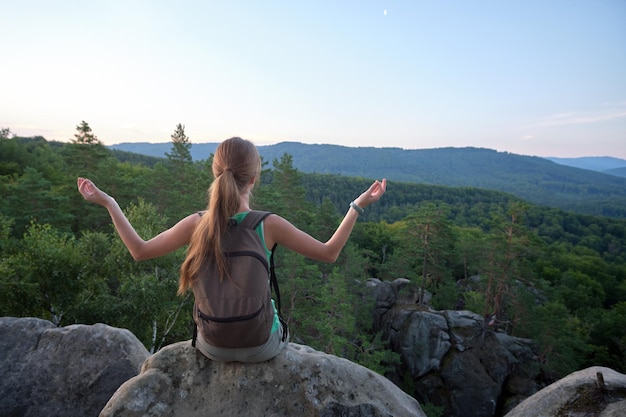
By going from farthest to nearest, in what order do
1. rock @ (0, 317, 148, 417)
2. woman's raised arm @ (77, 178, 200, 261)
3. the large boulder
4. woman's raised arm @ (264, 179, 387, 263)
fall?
1. the large boulder
2. rock @ (0, 317, 148, 417)
3. woman's raised arm @ (77, 178, 200, 261)
4. woman's raised arm @ (264, 179, 387, 263)

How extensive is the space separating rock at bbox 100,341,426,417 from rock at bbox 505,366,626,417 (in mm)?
2537

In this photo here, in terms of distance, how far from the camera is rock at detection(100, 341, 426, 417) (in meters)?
3.21

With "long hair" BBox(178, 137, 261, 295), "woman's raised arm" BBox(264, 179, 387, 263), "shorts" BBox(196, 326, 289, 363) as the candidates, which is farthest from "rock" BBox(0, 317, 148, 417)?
"woman's raised arm" BBox(264, 179, 387, 263)

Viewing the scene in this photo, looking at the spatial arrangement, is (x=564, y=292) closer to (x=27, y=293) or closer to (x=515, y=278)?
(x=515, y=278)

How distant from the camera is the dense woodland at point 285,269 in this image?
16141 millimetres

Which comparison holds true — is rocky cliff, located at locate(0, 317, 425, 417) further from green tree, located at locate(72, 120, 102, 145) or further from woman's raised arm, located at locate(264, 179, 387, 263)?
green tree, located at locate(72, 120, 102, 145)

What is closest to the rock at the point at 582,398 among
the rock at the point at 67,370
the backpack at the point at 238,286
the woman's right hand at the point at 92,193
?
the backpack at the point at 238,286

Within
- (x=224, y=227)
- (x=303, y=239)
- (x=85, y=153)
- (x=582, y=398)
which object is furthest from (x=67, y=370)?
(x=85, y=153)

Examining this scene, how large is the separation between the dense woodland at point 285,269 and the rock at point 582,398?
5391 millimetres

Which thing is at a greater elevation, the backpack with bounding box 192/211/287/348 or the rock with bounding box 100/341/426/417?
the backpack with bounding box 192/211/287/348

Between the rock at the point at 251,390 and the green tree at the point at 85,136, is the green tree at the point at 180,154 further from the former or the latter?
the rock at the point at 251,390

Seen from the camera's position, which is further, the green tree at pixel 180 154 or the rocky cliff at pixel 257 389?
the green tree at pixel 180 154

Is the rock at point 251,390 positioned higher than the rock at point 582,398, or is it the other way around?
the rock at point 251,390

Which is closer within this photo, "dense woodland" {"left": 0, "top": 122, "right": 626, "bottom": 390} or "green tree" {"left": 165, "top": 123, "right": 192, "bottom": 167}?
"dense woodland" {"left": 0, "top": 122, "right": 626, "bottom": 390}
